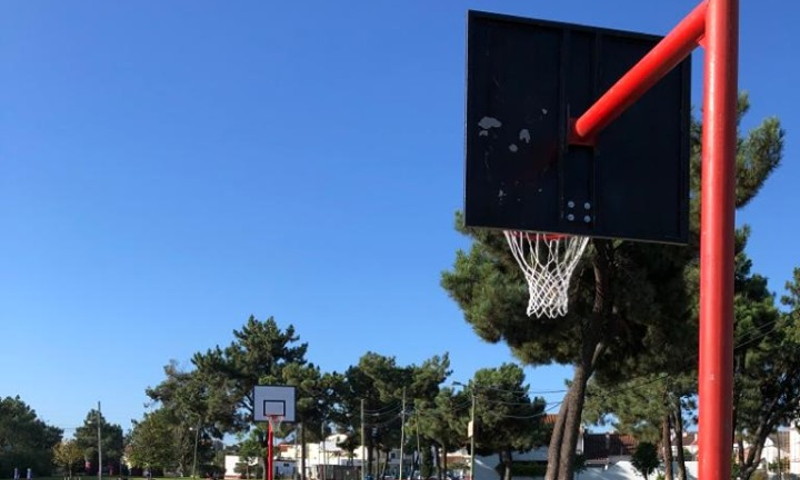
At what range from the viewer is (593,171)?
5023 millimetres

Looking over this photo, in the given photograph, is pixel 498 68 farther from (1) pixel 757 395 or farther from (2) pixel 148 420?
(2) pixel 148 420

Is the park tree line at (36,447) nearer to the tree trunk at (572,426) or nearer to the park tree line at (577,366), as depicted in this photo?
the park tree line at (577,366)

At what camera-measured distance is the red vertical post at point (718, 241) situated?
3.62 metres

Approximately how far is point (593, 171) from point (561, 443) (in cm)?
1340

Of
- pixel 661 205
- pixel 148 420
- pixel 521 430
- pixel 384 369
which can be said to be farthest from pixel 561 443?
pixel 148 420

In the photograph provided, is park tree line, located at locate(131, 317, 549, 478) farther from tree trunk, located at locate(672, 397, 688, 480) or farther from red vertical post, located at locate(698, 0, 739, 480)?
red vertical post, located at locate(698, 0, 739, 480)

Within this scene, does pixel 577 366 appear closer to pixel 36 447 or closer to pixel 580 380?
pixel 580 380

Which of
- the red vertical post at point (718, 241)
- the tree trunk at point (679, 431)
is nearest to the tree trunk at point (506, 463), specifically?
the tree trunk at point (679, 431)

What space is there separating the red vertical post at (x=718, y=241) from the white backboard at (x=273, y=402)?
21344 millimetres

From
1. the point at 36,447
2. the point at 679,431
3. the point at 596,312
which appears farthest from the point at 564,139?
the point at 36,447

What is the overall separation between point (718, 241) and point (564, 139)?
57.2 inches

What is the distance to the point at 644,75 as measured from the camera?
4.28 meters

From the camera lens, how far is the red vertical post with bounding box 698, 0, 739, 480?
3.62 metres

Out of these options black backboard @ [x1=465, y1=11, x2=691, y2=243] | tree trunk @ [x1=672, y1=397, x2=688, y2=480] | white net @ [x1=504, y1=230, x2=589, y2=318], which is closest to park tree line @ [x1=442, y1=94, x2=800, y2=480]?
white net @ [x1=504, y1=230, x2=589, y2=318]
